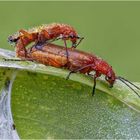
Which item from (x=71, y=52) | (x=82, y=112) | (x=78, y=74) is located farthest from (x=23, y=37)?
(x=82, y=112)

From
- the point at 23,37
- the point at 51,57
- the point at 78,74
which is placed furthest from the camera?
the point at 23,37

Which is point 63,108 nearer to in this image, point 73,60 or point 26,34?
point 73,60

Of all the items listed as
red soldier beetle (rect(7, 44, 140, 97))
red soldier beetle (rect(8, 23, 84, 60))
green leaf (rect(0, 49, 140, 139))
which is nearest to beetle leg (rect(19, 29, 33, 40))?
red soldier beetle (rect(8, 23, 84, 60))

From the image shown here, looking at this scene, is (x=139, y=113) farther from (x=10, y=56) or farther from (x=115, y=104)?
(x=10, y=56)

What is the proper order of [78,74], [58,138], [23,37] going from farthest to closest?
[23,37] → [78,74] → [58,138]

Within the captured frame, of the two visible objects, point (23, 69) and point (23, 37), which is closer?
point (23, 69)

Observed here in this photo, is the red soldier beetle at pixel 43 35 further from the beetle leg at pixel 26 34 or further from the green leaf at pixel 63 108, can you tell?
the green leaf at pixel 63 108

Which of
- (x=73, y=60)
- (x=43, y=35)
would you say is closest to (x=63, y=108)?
(x=73, y=60)

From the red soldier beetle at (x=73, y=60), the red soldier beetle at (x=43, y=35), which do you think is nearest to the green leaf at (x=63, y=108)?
the red soldier beetle at (x=73, y=60)

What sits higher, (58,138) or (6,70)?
(6,70)
